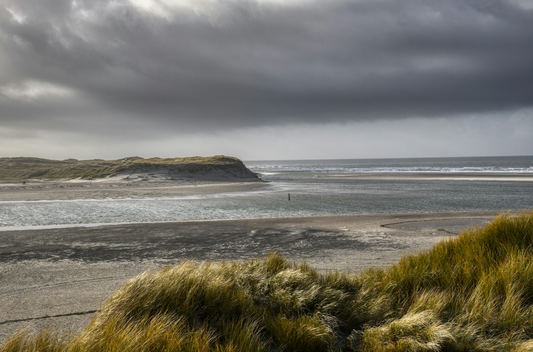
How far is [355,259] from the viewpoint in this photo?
8133 millimetres

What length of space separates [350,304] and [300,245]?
5.50 metres

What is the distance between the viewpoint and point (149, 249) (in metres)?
9.35

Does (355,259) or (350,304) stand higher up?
(350,304)

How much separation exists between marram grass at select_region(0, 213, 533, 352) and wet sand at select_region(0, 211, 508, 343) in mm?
1255

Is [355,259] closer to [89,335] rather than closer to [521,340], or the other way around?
[521,340]

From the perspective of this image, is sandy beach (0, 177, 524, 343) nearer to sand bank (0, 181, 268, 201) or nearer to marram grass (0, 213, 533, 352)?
marram grass (0, 213, 533, 352)

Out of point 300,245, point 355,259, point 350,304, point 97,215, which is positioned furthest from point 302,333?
point 97,215

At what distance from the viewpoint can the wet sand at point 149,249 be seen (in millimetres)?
5366

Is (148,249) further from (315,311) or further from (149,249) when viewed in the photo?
(315,311)

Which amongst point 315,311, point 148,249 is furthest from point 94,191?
point 315,311

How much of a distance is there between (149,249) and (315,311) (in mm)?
6549

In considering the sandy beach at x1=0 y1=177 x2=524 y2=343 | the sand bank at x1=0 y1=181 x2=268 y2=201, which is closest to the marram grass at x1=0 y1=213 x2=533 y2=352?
the sandy beach at x1=0 y1=177 x2=524 y2=343

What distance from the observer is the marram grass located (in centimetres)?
335

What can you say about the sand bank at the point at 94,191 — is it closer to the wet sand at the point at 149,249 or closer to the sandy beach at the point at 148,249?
the sandy beach at the point at 148,249
